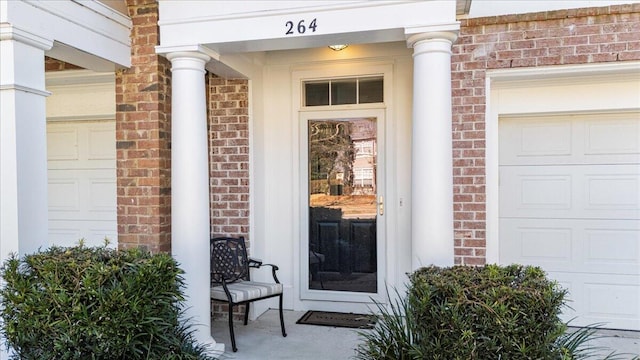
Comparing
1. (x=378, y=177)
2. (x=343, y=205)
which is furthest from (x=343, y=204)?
→ (x=378, y=177)

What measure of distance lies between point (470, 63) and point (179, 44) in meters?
2.42

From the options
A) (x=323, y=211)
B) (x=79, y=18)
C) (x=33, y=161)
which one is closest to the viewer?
(x=33, y=161)

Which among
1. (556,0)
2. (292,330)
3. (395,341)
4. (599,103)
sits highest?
(556,0)

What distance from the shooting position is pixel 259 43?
3.52 m

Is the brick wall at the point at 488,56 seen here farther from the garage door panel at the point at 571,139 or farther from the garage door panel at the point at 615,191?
the garage door panel at the point at 615,191

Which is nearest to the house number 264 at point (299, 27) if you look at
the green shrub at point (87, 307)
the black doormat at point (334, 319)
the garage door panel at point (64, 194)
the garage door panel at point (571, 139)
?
the green shrub at point (87, 307)

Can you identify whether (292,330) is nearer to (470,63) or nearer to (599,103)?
(470,63)

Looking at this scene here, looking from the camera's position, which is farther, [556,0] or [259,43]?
[556,0]

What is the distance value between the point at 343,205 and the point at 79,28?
2.81 meters

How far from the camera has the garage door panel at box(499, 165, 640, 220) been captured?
4129 millimetres

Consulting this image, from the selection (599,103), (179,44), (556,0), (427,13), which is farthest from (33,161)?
(599,103)

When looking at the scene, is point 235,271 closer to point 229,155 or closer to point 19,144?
point 229,155

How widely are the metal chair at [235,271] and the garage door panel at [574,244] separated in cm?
227

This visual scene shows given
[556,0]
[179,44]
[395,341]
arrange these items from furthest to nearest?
[556,0] → [179,44] → [395,341]
